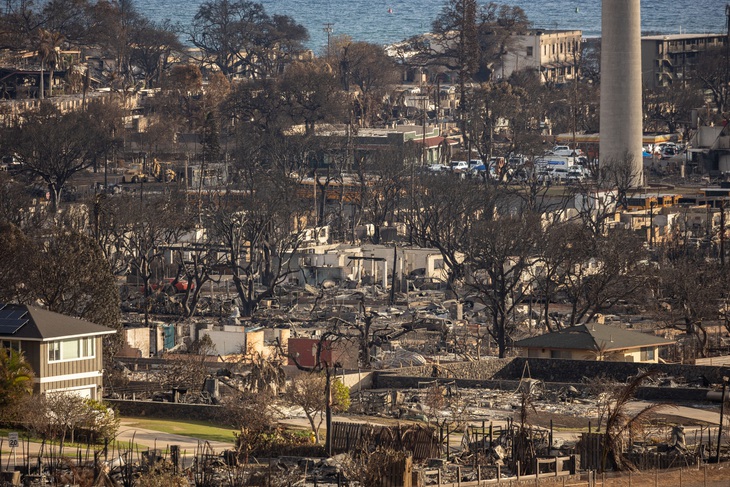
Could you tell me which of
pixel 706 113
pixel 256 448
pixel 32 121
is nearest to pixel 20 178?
pixel 32 121

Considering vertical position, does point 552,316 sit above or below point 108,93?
below

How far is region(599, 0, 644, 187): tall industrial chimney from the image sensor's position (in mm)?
94250

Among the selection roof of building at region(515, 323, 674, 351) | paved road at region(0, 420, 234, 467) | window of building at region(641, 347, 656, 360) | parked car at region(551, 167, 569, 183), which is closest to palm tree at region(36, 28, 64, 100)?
parked car at region(551, 167, 569, 183)

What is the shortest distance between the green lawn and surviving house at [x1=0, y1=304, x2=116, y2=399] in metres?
1.09

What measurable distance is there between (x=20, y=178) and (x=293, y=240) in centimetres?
2001

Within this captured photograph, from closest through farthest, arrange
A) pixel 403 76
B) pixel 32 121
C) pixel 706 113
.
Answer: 1. pixel 32 121
2. pixel 706 113
3. pixel 403 76

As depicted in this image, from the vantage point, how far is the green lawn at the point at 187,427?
37.7m

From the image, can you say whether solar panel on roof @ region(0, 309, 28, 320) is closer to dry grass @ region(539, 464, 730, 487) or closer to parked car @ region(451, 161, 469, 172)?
dry grass @ region(539, 464, 730, 487)

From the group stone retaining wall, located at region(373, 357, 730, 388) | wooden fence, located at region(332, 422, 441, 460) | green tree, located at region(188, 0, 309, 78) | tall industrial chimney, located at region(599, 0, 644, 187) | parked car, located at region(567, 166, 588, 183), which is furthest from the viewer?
green tree, located at region(188, 0, 309, 78)

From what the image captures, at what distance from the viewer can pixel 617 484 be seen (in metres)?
33.0

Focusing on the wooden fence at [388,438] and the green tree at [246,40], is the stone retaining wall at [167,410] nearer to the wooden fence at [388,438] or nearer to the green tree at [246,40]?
the wooden fence at [388,438]

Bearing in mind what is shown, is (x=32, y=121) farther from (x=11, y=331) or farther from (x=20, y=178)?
(x=11, y=331)

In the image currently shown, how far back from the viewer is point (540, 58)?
141 metres

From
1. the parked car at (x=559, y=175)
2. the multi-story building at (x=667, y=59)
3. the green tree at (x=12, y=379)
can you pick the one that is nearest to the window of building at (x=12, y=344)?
the green tree at (x=12, y=379)
